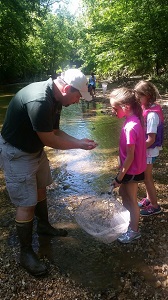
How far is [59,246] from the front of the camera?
3293 millimetres

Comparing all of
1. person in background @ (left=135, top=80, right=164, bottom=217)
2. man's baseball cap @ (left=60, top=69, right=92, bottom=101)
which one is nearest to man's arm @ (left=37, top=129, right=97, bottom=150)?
man's baseball cap @ (left=60, top=69, right=92, bottom=101)

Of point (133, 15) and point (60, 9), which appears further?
point (60, 9)

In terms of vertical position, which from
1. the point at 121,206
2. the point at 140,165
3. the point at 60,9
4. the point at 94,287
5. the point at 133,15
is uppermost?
the point at 60,9

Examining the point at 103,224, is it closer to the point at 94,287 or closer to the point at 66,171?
the point at 94,287

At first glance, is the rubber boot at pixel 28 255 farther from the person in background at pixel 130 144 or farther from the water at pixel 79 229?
the person in background at pixel 130 144

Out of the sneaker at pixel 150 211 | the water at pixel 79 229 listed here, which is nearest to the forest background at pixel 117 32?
the water at pixel 79 229

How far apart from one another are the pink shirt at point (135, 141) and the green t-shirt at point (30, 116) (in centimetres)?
73

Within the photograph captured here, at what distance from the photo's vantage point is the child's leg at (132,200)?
10.5 feet

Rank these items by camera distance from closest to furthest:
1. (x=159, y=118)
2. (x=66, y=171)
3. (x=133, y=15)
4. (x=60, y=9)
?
(x=159, y=118) < (x=66, y=171) < (x=133, y=15) < (x=60, y=9)

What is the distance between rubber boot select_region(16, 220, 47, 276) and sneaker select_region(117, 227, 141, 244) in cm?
91

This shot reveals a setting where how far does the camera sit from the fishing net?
3036 mm

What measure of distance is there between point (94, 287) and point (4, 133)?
5.43ft

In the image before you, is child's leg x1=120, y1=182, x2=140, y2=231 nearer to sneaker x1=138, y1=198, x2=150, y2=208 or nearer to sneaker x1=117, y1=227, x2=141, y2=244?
sneaker x1=117, y1=227, x2=141, y2=244

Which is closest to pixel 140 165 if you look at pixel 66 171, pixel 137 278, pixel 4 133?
pixel 137 278
